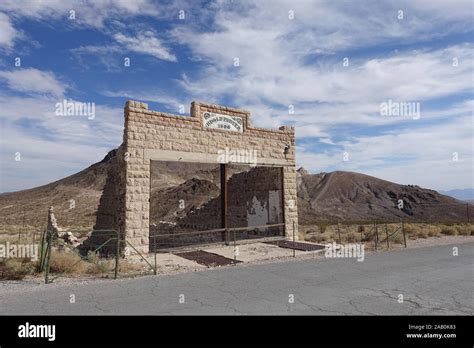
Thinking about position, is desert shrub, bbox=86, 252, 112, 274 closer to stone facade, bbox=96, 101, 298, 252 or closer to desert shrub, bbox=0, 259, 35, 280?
desert shrub, bbox=0, 259, 35, 280

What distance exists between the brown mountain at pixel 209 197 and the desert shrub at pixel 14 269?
88.0 ft

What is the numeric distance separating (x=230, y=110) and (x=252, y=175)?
17.8 feet

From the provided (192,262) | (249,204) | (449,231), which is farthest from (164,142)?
(449,231)

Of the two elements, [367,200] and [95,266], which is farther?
[367,200]

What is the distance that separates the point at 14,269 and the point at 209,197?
33.5 metres

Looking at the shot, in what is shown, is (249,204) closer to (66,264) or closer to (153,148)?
(153,148)

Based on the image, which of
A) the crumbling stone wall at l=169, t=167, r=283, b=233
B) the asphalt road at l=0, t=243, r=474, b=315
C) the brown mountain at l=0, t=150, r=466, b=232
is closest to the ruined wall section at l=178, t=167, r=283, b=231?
the crumbling stone wall at l=169, t=167, r=283, b=233

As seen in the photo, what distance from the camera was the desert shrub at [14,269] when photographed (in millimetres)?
9359

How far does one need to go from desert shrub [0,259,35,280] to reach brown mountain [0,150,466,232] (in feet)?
88.0

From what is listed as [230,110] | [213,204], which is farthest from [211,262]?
[213,204]

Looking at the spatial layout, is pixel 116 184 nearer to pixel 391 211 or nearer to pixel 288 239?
pixel 288 239

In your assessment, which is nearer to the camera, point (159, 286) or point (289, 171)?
point (159, 286)

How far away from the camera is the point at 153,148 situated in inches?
536
